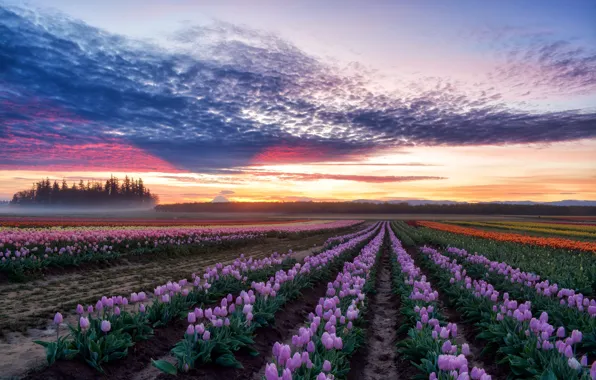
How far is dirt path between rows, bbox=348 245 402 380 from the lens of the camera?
19.6 ft

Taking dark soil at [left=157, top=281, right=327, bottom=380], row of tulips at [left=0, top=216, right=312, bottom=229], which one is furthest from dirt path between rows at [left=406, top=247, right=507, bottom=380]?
row of tulips at [left=0, top=216, right=312, bottom=229]

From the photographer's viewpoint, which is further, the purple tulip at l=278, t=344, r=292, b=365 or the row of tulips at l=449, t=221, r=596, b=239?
the row of tulips at l=449, t=221, r=596, b=239

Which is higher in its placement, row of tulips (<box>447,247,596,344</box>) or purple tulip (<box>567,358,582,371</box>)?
purple tulip (<box>567,358,582,371</box>)

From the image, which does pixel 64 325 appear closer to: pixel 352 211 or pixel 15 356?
pixel 15 356

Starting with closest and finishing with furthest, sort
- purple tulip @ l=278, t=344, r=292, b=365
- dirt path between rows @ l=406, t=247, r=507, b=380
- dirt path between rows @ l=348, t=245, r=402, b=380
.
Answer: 1. purple tulip @ l=278, t=344, r=292, b=365
2. dirt path between rows @ l=406, t=247, r=507, b=380
3. dirt path between rows @ l=348, t=245, r=402, b=380

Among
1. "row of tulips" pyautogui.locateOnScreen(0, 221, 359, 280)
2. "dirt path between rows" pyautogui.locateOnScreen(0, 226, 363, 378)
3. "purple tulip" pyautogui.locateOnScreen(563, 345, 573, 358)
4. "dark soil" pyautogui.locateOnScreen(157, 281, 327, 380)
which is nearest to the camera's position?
"purple tulip" pyautogui.locateOnScreen(563, 345, 573, 358)

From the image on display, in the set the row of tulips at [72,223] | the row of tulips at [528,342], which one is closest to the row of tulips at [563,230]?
the row of tulips at [528,342]

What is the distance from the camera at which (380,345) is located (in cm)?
727

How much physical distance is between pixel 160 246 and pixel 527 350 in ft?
53.6

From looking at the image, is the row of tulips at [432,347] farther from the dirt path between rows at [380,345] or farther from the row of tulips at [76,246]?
the row of tulips at [76,246]

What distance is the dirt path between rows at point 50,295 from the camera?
18.1 feet

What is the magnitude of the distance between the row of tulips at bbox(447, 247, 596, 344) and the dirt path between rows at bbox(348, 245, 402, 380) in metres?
2.84

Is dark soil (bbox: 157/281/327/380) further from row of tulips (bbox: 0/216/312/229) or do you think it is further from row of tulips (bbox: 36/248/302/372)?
row of tulips (bbox: 0/216/312/229)

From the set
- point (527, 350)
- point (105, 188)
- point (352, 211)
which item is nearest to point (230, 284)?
point (527, 350)
